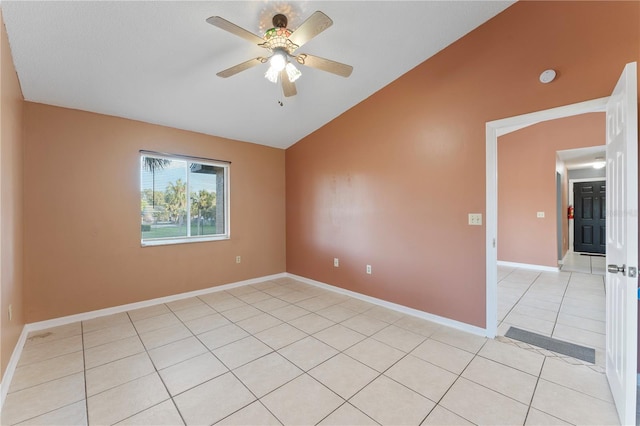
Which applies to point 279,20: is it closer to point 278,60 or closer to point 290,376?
point 278,60

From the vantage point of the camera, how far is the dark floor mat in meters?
2.31

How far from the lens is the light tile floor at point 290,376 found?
167 centimetres

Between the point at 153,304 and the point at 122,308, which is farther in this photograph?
the point at 153,304

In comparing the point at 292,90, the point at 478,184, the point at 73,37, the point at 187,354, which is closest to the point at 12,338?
the point at 187,354

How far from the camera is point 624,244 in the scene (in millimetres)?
1524

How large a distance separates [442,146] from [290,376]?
2.73 meters

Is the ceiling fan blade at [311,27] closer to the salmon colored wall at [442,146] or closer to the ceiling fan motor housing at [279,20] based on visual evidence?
the ceiling fan motor housing at [279,20]

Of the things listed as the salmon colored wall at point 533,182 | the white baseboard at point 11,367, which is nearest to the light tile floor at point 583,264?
the salmon colored wall at point 533,182

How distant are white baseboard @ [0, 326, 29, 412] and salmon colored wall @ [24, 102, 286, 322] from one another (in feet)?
1.27

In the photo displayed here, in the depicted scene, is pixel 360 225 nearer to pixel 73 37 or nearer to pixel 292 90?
pixel 292 90

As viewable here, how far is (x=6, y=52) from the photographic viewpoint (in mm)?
2070

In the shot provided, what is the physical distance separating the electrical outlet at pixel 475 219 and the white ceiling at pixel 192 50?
185 centimetres

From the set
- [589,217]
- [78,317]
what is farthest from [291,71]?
[589,217]

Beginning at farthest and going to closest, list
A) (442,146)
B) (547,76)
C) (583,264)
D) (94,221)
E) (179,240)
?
(583,264) < (179,240) < (94,221) < (442,146) < (547,76)
